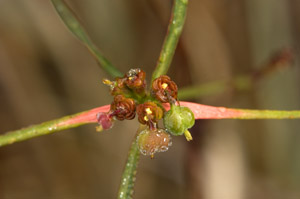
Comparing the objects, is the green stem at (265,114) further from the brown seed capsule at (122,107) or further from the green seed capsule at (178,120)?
the brown seed capsule at (122,107)

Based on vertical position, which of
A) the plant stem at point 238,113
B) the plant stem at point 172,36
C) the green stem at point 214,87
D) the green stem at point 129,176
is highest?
the green stem at point 214,87

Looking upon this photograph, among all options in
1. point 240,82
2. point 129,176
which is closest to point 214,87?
point 240,82

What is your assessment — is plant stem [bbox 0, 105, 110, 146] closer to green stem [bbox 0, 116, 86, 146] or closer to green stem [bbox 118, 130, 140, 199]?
green stem [bbox 0, 116, 86, 146]

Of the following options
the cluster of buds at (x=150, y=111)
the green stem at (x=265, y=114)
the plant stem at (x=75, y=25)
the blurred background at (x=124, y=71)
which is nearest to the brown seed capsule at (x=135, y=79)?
the cluster of buds at (x=150, y=111)

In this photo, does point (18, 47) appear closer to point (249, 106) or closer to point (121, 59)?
point (121, 59)

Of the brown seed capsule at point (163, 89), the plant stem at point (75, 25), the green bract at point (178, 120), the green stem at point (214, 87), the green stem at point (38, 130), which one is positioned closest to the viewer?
the green bract at point (178, 120)

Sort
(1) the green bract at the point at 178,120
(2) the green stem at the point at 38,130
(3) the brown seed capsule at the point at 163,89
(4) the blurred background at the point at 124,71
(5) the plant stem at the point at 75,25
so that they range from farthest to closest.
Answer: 1. (4) the blurred background at the point at 124,71
2. (5) the plant stem at the point at 75,25
3. (2) the green stem at the point at 38,130
4. (3) the brown seed capsule at the point at 163,89
5. (1) the green bract at the point at 178,120
